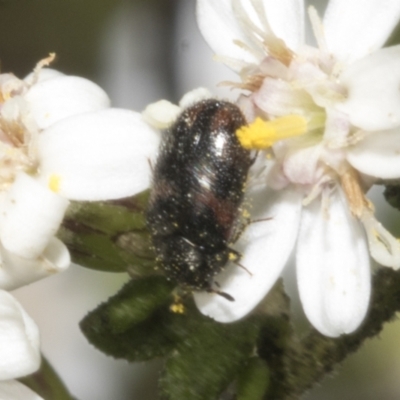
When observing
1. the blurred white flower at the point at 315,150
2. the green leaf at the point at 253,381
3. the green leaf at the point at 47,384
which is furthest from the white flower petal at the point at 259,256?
the green leaf at the point at 47,384

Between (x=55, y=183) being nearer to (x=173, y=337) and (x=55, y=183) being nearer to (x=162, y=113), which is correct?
(x=162, y=113)

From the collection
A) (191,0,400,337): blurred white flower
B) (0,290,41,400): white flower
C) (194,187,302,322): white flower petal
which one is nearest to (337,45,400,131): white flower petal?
(191,0,400,337): blurred white flower

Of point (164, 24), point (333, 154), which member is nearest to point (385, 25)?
point (333, 154)

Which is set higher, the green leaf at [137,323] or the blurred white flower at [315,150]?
the blurred white flower at [315,150]

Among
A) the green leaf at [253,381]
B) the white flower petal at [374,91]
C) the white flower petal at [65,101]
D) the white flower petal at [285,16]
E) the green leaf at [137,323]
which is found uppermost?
the white flower petal at [285,16]

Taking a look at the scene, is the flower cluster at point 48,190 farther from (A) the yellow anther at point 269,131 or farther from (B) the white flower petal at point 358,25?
(B) the white flower petal at point 358,25

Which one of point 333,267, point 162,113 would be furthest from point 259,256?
point 162,113

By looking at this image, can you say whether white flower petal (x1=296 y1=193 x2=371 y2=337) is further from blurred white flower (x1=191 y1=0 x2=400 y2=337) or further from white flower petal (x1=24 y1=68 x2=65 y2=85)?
white flower petal (x1=24 y1=68 x2=65 y2=85)
